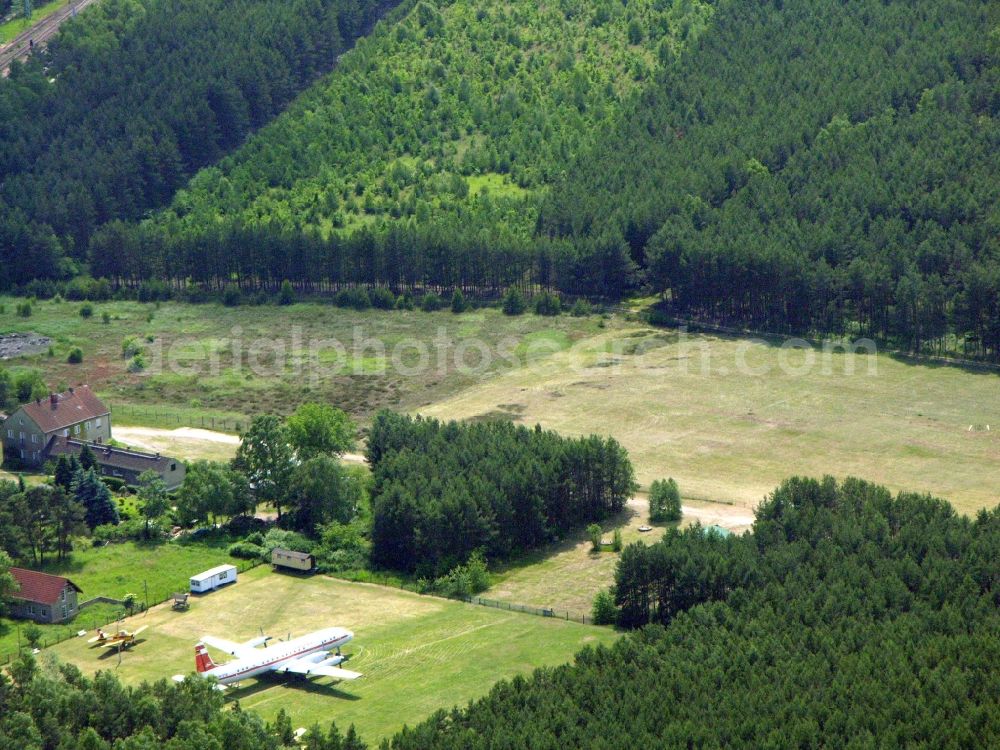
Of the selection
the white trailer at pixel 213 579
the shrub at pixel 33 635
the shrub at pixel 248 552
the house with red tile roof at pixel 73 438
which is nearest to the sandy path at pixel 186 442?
the house with red tile roof at pixel 73 438

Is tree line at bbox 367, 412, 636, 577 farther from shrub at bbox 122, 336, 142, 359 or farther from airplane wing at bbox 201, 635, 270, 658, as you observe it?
shrub at bbox 122, 336, 142, 359

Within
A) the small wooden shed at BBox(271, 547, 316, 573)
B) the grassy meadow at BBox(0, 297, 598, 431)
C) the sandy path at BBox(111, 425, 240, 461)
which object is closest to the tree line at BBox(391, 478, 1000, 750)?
the small wooden shed at BBox(271, 547, 316, 573)

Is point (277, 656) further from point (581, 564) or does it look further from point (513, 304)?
point (513, 304)

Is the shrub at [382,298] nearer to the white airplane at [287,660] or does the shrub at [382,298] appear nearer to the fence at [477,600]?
the fence at [477,600]

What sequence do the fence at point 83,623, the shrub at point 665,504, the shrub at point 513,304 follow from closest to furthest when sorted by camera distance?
the fence at point 83,623, the shrub at point 665,504, the shrub at point 513,304

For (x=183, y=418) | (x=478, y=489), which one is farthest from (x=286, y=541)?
(x=183, y=418)

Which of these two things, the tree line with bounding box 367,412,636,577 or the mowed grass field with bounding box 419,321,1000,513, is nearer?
the tree line with bounding box 367,412,636,577
